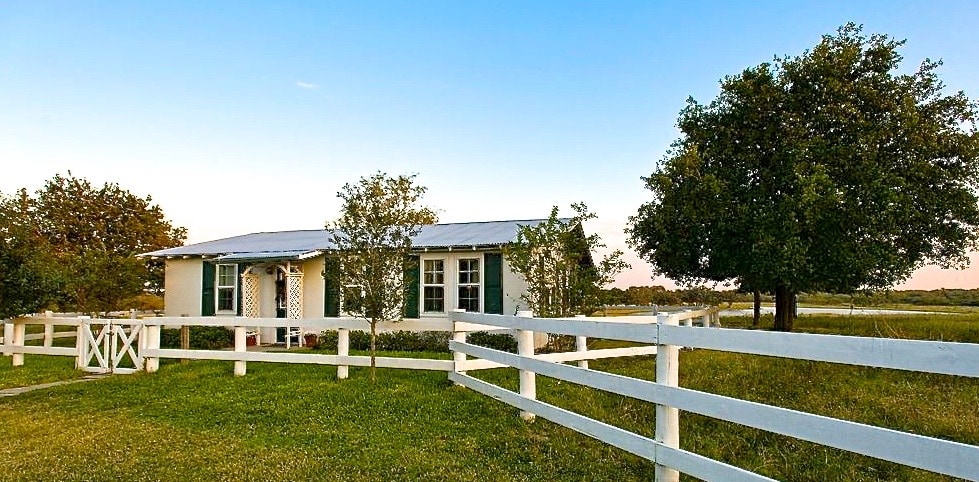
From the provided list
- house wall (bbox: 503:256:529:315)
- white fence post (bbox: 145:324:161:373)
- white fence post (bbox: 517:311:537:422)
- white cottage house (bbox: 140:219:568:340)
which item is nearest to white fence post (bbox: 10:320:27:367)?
white fence post (bbox: 145:324:161:373)

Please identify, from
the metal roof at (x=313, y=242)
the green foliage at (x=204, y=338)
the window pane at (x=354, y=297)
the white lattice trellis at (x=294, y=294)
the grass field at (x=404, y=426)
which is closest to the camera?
the grass field at (x=404, y=426)

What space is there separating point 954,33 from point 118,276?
23461mm

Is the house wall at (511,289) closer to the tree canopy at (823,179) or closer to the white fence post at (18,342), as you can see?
the tree canopy at (823,179)

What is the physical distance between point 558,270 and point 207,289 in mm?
11530

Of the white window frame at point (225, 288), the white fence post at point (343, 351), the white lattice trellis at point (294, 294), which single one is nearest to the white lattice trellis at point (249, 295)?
the white window frame at point (225, 288)

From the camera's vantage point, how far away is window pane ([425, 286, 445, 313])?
18.5 meters

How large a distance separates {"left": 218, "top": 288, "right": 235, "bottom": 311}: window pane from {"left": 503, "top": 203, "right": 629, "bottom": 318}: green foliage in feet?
31.4

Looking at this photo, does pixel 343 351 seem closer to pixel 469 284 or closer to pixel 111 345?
pixel 111 345

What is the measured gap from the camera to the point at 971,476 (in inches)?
113

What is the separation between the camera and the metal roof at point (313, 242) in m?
18.4

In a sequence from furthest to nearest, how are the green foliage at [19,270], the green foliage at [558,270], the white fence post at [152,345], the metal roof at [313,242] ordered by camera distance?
the metal roof at [313,242] < the green foliage at [558,270] < the green foliage at [19,270] < the white fence post at [152,345]

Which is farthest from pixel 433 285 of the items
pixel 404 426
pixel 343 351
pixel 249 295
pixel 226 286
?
pixel 404 426

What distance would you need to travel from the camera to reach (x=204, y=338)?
61.5 ft

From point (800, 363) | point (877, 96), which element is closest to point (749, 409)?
point (800, 363)
